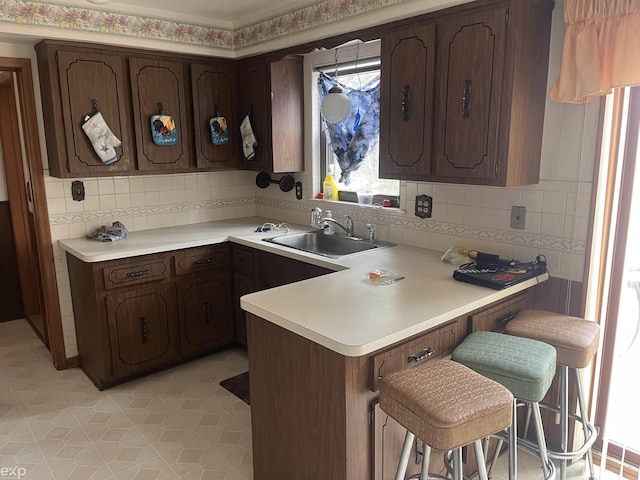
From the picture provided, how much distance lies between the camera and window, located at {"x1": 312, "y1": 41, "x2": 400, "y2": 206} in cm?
312

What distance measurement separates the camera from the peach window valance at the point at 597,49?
1.83 metres

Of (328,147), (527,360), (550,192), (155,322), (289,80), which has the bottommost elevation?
(155,322)

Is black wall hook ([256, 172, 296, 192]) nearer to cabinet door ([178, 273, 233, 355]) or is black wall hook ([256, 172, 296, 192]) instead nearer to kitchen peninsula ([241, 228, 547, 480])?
cabinet door ([178, 273, 233, 355])

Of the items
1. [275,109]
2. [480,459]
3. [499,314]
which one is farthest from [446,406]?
[275,109]

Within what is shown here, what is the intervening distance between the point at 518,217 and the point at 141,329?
232 centimetres

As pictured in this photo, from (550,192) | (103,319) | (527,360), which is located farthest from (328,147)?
(527,360)

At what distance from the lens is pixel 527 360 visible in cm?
171

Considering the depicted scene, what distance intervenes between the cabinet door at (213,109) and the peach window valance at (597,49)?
2266mm

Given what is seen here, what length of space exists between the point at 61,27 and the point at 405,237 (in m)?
2.35

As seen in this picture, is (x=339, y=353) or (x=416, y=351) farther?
(x=416, y=351)

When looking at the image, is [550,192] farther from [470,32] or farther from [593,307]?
[470,32]

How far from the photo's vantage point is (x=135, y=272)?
296 cm

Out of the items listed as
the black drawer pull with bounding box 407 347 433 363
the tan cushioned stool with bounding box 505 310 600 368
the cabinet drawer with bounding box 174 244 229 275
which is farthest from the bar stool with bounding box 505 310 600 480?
the cabinet drawer with bounding box 174 244 229 275

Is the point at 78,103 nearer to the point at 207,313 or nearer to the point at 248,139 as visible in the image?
the point at 248,139
